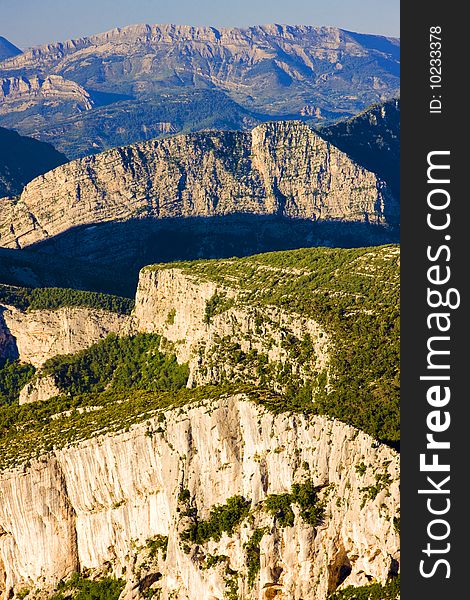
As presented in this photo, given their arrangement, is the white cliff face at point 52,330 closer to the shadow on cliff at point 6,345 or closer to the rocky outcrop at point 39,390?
the shadow on cliff at point 6,345

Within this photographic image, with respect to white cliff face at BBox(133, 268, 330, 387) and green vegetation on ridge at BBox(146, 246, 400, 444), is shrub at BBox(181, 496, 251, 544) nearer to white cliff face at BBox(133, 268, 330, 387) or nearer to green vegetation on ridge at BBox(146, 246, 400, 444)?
green vegetation on ridge at BBox(146, 246, 400, 444)

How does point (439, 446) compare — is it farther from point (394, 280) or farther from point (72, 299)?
point (72, 299)

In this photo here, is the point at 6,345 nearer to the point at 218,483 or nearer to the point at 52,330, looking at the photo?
the point at 52,330

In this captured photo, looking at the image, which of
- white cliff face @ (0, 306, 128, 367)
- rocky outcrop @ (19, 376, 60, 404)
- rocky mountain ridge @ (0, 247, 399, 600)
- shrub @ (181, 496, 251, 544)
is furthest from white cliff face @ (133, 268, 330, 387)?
shrub @ (181, 496, 251, 544)

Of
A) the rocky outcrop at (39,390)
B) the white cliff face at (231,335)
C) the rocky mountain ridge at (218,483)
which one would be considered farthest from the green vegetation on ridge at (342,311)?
the rocky outcrop at (39,390)

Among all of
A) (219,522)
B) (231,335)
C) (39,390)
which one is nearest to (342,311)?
(231,335)
